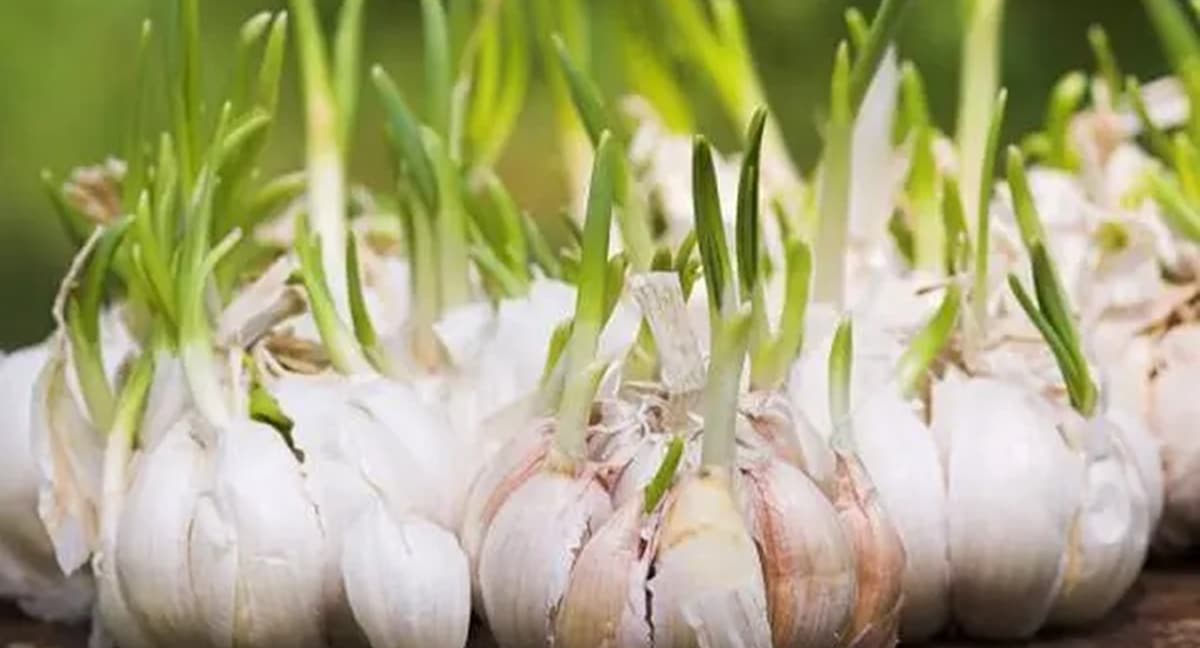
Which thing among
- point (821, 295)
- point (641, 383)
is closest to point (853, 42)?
point (821, 295)

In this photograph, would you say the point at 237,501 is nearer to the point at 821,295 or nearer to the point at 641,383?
the point at 641,383

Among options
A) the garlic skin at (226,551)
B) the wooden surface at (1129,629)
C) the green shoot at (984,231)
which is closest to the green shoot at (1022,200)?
the green shoot at (984,231)

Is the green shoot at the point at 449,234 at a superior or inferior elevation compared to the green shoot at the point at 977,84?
inferior

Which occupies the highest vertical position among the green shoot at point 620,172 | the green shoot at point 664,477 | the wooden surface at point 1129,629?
the green shoot at point 620,172

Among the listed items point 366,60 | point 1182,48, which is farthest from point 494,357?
point 366,60

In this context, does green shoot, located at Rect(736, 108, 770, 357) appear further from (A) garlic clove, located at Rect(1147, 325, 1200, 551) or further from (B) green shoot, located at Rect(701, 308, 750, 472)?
(A) garlic clove, located at Rect(1147, 325, 1200, 551)

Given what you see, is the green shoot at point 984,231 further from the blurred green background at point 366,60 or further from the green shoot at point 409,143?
the blurred green background at point 366,60

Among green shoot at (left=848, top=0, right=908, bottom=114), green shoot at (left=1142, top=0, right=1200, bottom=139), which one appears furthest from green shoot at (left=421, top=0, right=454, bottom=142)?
green shoot at (left=1142, top=0, right=1200, bottom=139)
